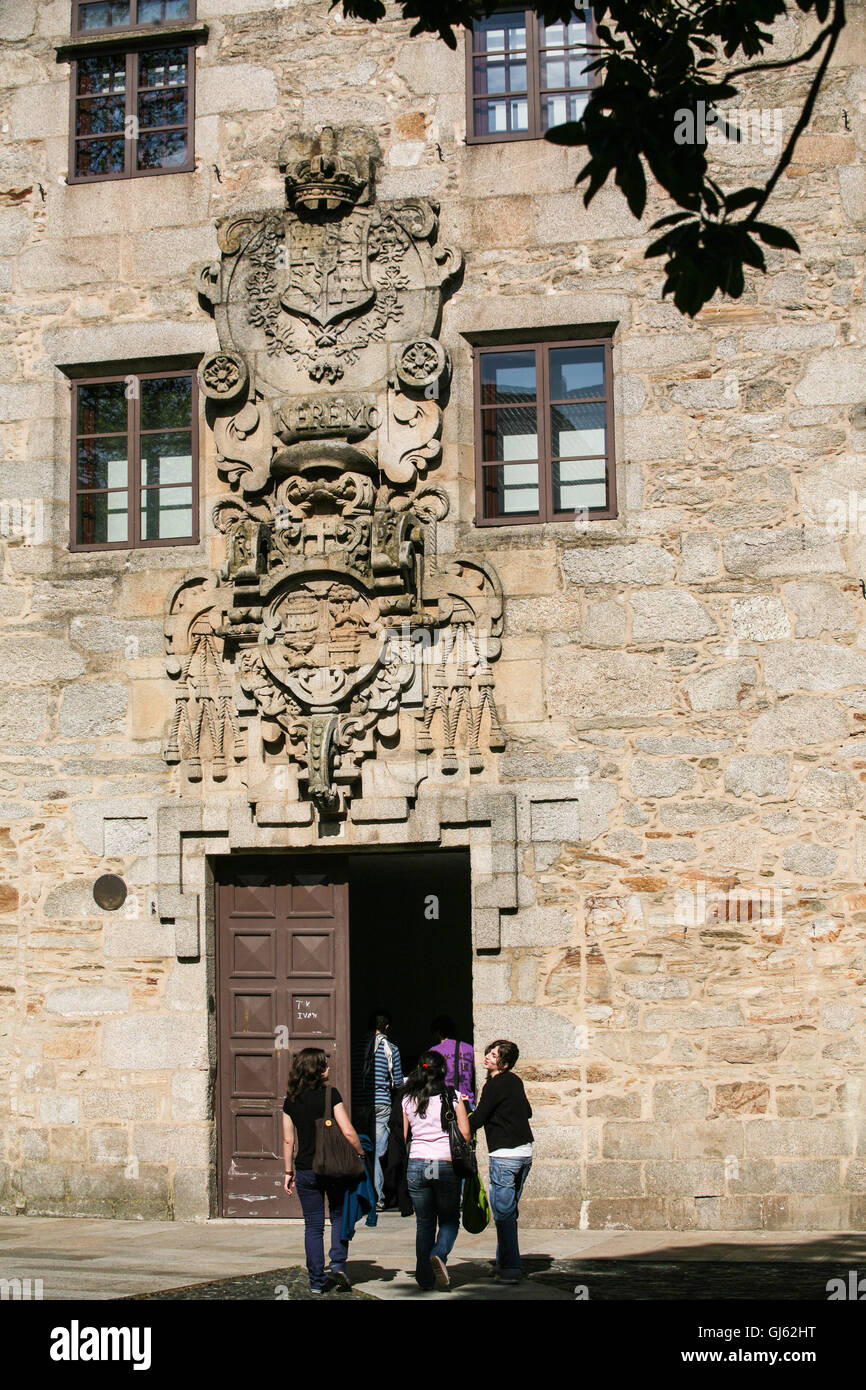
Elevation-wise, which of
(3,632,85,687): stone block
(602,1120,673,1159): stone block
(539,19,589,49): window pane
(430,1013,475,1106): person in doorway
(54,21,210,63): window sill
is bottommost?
(602,1120,673,1159): stone block

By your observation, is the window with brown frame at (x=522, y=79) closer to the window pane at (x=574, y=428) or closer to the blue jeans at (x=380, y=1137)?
the window pane at (x=574, y=428)

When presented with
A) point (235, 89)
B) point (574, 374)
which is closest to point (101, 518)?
point (235, 89)

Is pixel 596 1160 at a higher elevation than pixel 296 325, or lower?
lower

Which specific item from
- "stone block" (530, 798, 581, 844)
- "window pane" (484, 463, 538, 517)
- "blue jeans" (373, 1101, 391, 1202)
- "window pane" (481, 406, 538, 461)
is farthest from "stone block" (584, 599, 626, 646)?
"blue jeans" (373, 1101, 391, 1202)

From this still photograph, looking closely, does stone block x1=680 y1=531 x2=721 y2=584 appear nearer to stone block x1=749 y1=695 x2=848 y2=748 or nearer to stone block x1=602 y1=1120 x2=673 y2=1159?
stone block x1=749 y1=695 x2=848 y2=748

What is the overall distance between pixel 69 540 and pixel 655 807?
4.43m

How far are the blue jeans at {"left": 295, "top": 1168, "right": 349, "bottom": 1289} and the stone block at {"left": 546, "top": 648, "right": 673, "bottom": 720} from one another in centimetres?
370

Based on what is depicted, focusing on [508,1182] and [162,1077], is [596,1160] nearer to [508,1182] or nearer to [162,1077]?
[508,1182]

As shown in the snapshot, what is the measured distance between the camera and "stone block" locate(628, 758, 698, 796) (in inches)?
431

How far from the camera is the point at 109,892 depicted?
1159 centimetres

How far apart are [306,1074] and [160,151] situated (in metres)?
6.92

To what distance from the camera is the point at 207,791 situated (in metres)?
11.6

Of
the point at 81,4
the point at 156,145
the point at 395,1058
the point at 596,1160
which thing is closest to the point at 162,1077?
the point at 395,1058

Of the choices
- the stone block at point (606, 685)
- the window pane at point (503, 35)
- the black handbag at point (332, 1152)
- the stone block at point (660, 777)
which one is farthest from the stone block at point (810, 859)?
the window pane at point (503, 35)
